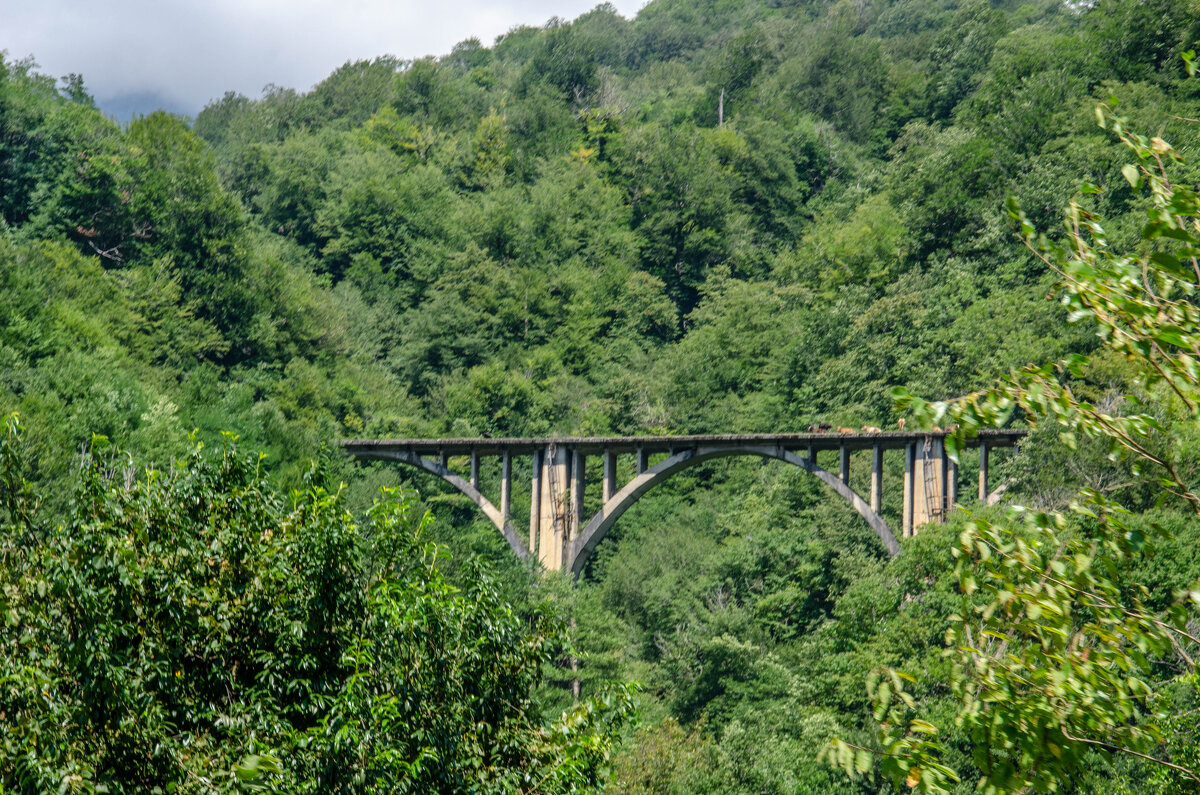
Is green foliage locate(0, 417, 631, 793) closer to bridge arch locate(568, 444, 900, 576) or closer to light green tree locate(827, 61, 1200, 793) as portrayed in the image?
light green tree locate(827, 61, 1200, 793)

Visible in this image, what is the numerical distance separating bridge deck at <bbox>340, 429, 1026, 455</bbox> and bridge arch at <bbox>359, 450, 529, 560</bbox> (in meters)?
0.15

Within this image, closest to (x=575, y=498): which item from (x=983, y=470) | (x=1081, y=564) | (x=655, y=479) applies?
(x=655, y=479)

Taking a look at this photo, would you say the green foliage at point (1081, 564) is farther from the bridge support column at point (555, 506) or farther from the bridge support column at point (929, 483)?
the bridge support column at point (555, 506)

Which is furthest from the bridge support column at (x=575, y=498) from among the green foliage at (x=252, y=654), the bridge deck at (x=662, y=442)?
the green foliage at (x=252, y=654)

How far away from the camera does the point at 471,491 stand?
1329 inches

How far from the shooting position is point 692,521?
4366 cm

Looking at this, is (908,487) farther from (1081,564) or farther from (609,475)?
(1081,564)

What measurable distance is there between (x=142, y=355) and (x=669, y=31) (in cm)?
7037

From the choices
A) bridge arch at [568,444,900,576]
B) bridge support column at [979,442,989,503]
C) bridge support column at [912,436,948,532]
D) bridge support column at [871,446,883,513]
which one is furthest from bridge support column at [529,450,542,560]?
bridge support column at [979,442,989,503]

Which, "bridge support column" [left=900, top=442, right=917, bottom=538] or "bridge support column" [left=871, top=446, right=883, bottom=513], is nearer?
"bridge support column" [left=900, top=442, right=917, bottom=538]

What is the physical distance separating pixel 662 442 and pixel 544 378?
63.8 feet

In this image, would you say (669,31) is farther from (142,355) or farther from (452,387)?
(142,355)

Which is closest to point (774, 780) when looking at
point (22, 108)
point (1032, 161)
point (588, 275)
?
point (1032, 161)

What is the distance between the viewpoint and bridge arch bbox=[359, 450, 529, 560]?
33.2 meters
